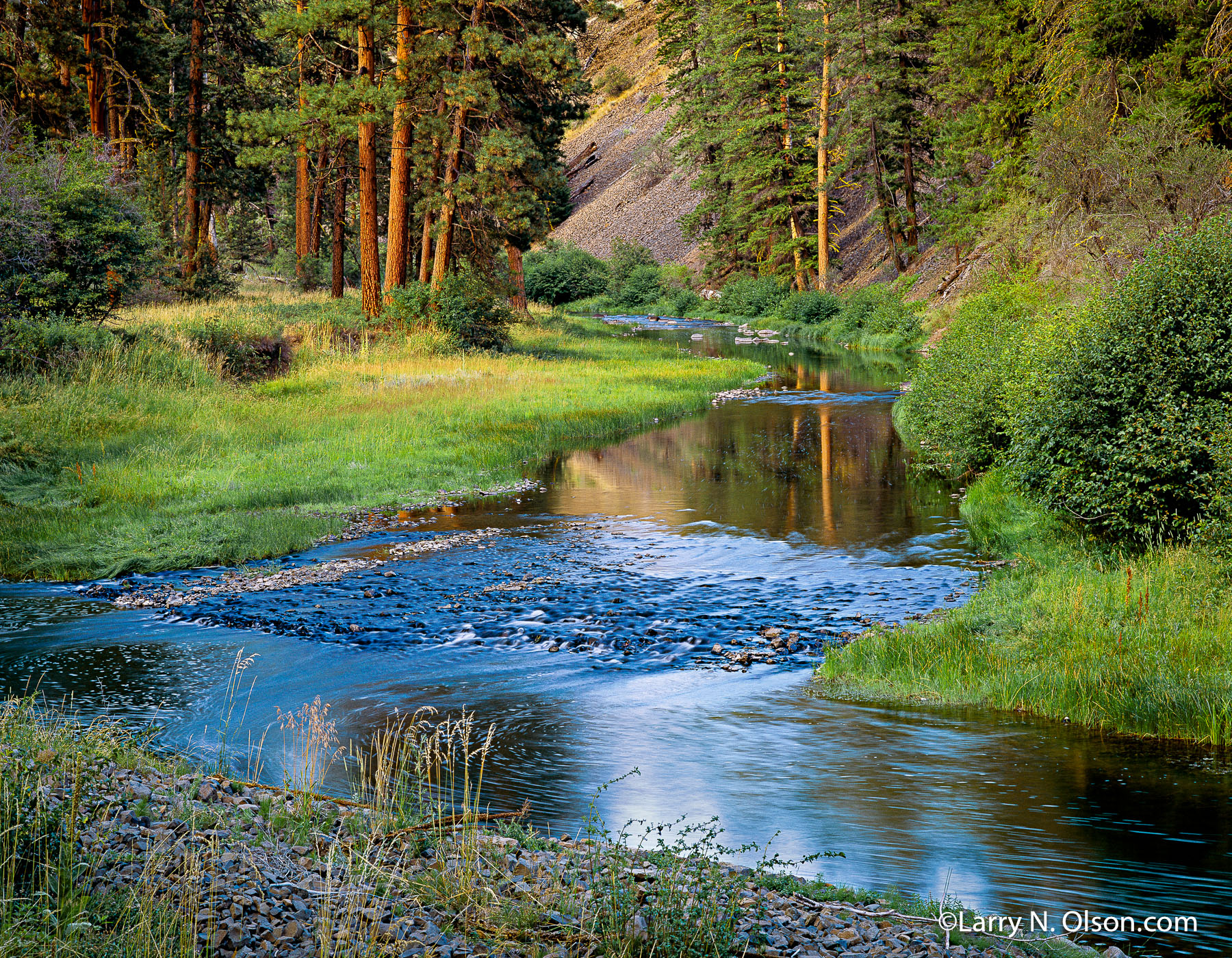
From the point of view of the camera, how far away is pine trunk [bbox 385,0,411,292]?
29.5 meters

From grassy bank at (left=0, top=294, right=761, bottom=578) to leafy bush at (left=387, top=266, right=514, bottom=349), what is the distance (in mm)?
832

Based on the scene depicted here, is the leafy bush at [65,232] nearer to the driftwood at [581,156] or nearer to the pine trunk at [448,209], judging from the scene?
the pine trunk at [448,209]

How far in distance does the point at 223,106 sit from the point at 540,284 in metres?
37.9

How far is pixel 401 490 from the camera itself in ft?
56.1

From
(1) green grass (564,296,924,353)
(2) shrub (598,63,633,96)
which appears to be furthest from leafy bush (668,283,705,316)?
(2) shrub (598,63,633,96)

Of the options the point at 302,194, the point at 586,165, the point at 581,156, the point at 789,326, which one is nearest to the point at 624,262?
the point at 789,326

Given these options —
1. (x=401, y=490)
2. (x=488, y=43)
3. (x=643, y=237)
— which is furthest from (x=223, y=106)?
(x=643, y=237)

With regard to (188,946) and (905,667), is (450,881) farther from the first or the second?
(905,667)

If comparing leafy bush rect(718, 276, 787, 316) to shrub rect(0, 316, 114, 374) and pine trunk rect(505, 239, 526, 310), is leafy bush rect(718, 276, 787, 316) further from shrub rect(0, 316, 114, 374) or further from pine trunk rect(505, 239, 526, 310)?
shrub rect(0, 316, 114, 374)

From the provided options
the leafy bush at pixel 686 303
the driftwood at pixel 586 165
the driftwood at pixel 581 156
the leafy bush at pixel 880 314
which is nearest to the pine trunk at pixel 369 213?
the leafy bush at pixel 880 314

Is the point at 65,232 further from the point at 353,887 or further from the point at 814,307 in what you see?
the point at 814,307

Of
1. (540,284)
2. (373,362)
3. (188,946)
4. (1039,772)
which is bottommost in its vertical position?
(1039,772)

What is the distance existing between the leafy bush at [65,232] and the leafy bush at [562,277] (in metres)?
50.6

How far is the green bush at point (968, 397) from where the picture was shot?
15.9m
